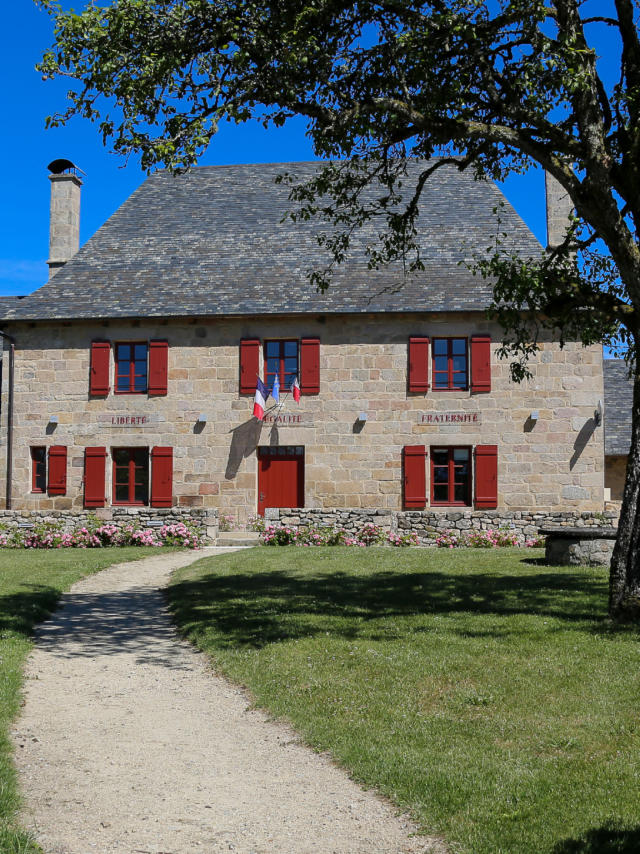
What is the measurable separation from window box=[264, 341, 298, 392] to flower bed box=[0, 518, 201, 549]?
4.72 metres

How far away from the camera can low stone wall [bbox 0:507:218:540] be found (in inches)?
766

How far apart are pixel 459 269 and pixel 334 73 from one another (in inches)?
516

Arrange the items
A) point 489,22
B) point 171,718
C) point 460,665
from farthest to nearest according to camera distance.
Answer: point 489,22 → point 460,665 → point 171,718

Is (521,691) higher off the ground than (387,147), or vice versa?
(387,147)

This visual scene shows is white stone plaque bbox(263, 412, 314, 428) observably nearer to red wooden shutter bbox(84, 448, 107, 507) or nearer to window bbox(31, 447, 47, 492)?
red wooden shutter bbox(84, 448, 107, 507)

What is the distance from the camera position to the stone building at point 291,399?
21.1 metres

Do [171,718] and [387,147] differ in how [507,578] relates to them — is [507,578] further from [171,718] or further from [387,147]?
[171,718]

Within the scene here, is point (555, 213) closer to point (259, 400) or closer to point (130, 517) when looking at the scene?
point (259, 400)

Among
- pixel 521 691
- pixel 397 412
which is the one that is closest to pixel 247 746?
pixel 521 691

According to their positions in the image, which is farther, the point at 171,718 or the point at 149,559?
the point at 149,559

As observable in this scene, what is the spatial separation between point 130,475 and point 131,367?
2884 millimetres

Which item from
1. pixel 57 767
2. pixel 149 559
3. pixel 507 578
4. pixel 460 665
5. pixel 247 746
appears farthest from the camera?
pixel 149 559

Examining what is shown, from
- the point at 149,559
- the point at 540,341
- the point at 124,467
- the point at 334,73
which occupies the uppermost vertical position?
the point at 334,73

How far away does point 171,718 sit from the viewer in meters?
6.21
